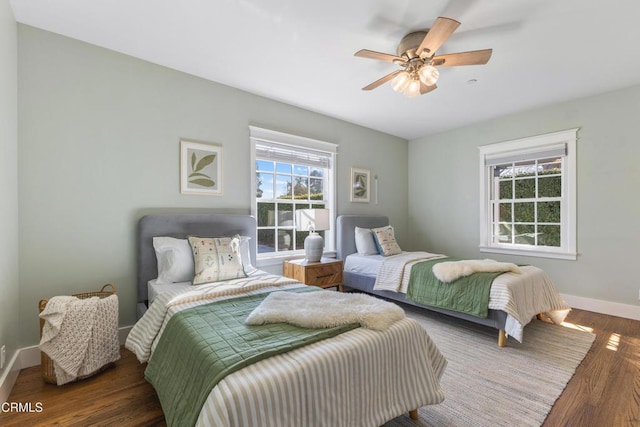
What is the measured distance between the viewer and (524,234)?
4168 millimetres

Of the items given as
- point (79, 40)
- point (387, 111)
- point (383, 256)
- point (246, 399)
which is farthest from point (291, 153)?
point (246, 399)

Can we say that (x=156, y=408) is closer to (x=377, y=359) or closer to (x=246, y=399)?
(x=246, y=399)

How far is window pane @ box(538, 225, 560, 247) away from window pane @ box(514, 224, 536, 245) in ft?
0.27

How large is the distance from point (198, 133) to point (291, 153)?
1208mm

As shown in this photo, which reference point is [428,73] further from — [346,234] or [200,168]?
[346,234]

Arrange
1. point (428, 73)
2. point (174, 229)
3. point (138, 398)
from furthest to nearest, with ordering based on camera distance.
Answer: point (174, 229), point (428, 73), point (138, 398)

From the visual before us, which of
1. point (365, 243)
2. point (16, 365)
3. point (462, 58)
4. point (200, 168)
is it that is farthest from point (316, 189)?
point (16, 365)

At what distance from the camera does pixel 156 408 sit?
178 centimetres

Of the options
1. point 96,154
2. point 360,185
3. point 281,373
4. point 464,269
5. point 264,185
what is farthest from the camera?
point 360,185

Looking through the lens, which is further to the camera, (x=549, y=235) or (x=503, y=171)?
(x=503, y=171)

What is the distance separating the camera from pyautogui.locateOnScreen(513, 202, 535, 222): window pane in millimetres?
4077

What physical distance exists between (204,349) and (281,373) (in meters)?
0.41

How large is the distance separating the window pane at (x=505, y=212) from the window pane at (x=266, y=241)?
11.2ft

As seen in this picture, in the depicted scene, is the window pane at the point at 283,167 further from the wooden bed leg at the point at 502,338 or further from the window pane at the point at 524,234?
the window pane at the point at 524,234
